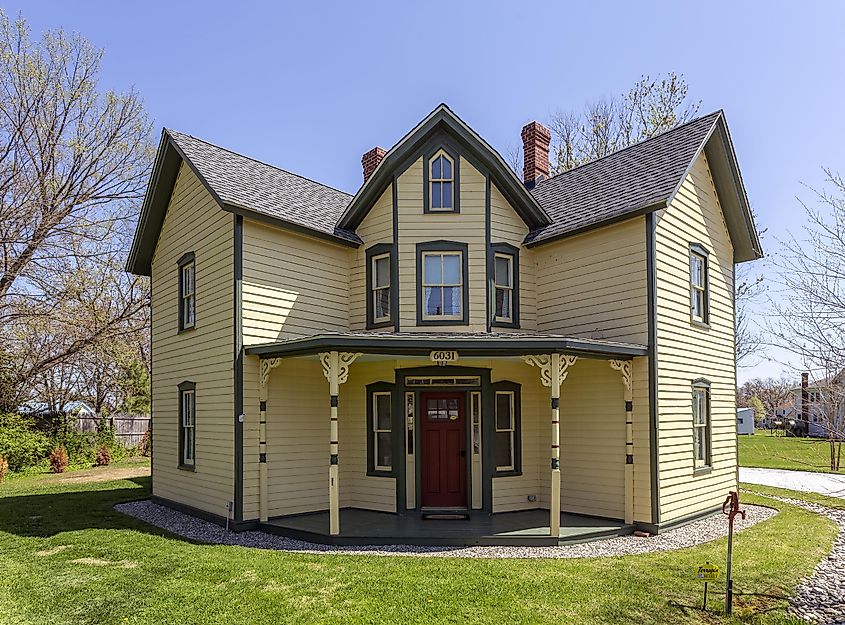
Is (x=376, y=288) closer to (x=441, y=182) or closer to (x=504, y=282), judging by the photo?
(x=441, y=182)

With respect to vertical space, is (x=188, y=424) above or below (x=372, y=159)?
below

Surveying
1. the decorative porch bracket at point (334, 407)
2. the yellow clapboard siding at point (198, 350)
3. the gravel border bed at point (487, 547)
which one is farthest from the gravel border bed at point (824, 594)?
the yellow clapboard siding at point (198, 350)

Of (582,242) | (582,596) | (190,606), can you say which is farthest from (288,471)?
(582,242)

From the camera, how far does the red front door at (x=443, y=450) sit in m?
12.5

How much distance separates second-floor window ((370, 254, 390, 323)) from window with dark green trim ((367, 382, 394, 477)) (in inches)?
56.5

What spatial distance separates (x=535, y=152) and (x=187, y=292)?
9.75 meters

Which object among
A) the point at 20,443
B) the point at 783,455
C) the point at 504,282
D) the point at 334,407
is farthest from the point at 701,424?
the point at 20,443

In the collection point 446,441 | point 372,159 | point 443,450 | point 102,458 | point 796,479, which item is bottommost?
point 796,479

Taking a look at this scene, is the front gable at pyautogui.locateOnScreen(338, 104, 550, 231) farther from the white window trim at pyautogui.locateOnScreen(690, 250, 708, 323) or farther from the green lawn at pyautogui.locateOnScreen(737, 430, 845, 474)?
the green lawn at pyautogui.locateOnScreen(737, 430, 845, 474)

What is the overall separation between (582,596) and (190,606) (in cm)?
444

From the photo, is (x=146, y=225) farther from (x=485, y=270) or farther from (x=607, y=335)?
(x=607, y=335)

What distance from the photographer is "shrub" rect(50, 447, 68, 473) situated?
20828mm

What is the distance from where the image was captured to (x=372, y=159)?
17.3 m

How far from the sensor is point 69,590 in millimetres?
7668
